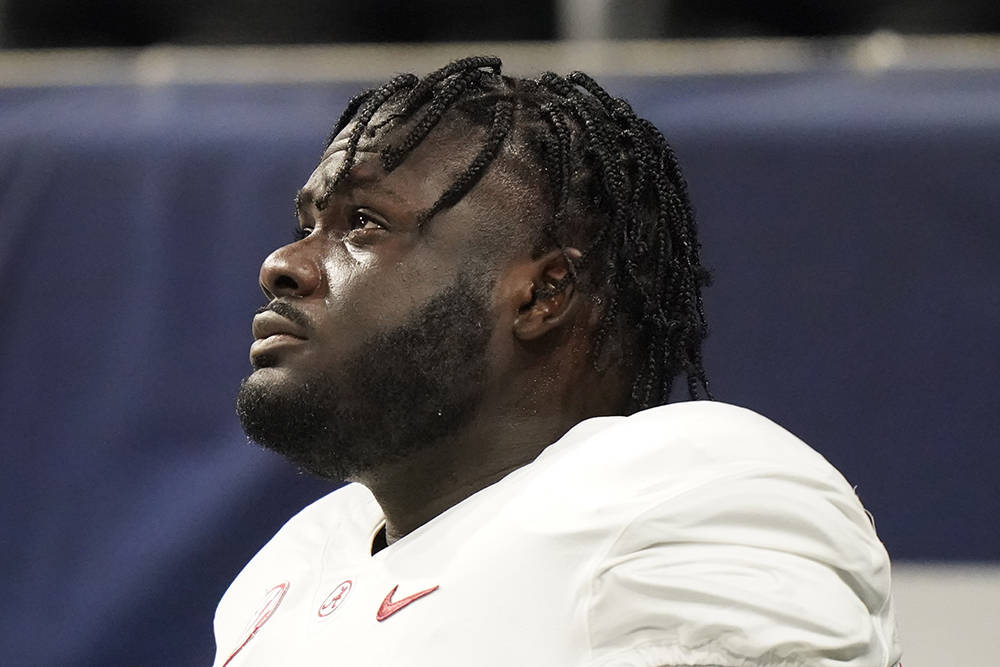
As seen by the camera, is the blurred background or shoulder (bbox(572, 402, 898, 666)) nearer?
shoulder (bbox(572, 402, 898, 666))

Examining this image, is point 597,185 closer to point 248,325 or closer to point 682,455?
point 682,455

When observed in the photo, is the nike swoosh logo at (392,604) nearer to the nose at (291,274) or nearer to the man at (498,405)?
the man at (498,405)

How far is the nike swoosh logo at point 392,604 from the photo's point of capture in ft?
3.05

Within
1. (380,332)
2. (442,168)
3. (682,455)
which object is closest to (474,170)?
(442,168)

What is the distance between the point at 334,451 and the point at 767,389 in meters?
0.78

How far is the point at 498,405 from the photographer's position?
1.09 meters

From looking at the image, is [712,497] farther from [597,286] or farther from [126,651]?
Result: [126,651]

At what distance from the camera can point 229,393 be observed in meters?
1.75

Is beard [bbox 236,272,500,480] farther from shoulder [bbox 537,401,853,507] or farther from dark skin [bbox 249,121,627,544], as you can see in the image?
shoulder [bbox 537,401,853,507]

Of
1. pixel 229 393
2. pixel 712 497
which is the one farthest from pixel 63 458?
pixel 712 497

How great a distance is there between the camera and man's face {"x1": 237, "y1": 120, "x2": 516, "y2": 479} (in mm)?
1063

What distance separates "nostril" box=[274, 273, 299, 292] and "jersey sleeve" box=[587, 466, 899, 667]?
1.26ft

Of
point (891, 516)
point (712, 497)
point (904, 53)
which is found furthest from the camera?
point (904, 53)

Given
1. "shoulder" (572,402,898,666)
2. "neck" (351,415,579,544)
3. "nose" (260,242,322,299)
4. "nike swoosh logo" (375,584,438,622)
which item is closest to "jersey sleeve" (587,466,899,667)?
"shoulder" (572,402,898,666)
